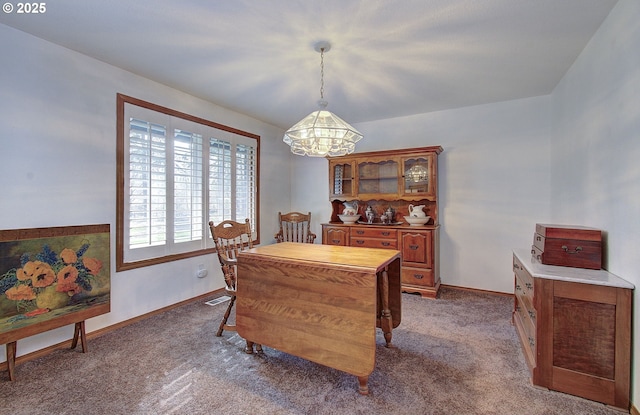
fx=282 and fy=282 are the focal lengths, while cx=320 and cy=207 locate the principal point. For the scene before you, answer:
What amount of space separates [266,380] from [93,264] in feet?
5.44

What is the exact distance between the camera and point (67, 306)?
210cm

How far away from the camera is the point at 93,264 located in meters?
2.25

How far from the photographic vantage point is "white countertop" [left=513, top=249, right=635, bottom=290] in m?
1.58

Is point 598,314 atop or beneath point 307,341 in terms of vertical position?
atop

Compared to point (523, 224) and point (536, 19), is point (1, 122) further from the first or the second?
point (523, 224)

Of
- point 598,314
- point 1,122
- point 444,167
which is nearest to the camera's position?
point 598,314

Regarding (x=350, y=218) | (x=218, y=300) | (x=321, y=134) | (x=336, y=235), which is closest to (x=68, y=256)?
(x=218, y=300)

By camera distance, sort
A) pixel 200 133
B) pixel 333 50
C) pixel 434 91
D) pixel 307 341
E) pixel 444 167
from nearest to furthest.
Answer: pixel 307 341 → pixel 333 50 → pixel 434 91 → pixel 200 133 → pixel 444 167

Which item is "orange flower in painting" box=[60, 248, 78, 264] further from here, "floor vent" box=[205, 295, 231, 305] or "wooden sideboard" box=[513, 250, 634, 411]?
"wooden sideboard" box=[513, 250, 634, 411]

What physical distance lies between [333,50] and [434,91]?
1433mm

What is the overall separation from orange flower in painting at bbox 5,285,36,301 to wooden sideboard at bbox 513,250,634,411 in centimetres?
332

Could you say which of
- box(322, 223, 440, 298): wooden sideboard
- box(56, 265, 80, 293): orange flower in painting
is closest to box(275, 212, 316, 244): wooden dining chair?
box(322, 223, 440, 298): wooden sideboard

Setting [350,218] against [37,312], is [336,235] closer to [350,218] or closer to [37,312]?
[350,218]

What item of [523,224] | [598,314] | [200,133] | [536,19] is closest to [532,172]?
[523,224]
